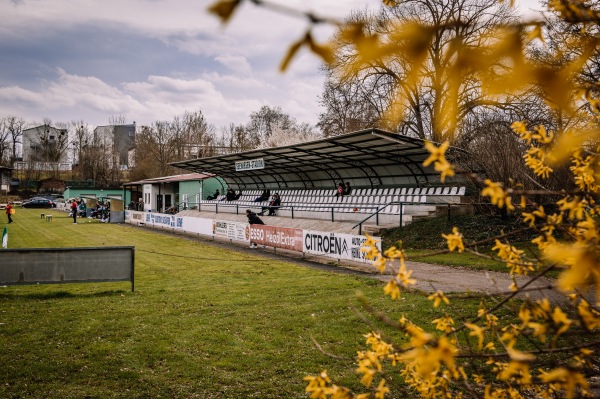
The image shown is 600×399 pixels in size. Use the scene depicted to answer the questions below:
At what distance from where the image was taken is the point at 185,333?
8.56 m

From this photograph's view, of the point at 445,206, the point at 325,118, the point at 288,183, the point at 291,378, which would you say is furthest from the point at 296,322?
Result: the point at 325,118

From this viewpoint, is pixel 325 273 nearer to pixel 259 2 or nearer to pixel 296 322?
pixel 296 322

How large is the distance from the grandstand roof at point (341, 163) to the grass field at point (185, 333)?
10544 mm

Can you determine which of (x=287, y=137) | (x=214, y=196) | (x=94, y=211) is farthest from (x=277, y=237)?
(x=287, y=137)

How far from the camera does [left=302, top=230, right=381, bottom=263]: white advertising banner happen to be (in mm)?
15738

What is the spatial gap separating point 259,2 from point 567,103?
109 centimetres

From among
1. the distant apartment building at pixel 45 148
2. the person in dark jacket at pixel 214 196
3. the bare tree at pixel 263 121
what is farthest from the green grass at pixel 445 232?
the distant apartment building at pixel 45 148

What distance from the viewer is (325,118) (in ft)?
146

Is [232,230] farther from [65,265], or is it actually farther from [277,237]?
[65,265]

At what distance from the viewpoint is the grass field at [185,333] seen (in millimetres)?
6379

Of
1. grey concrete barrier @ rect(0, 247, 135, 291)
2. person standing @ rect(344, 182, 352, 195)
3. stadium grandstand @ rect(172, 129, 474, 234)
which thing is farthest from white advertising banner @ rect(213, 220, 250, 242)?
grey concrete barrier @ rect(0, 247, 135, 291)

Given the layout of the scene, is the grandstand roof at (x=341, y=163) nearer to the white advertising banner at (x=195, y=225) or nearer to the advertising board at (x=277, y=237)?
the advertising board at (x=277, y=237)

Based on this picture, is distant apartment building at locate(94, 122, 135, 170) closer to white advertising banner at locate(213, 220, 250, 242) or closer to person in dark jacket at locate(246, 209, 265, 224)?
white advertising banner at locate(213, 220, 250, 242)

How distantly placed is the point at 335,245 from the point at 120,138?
3901 inches
